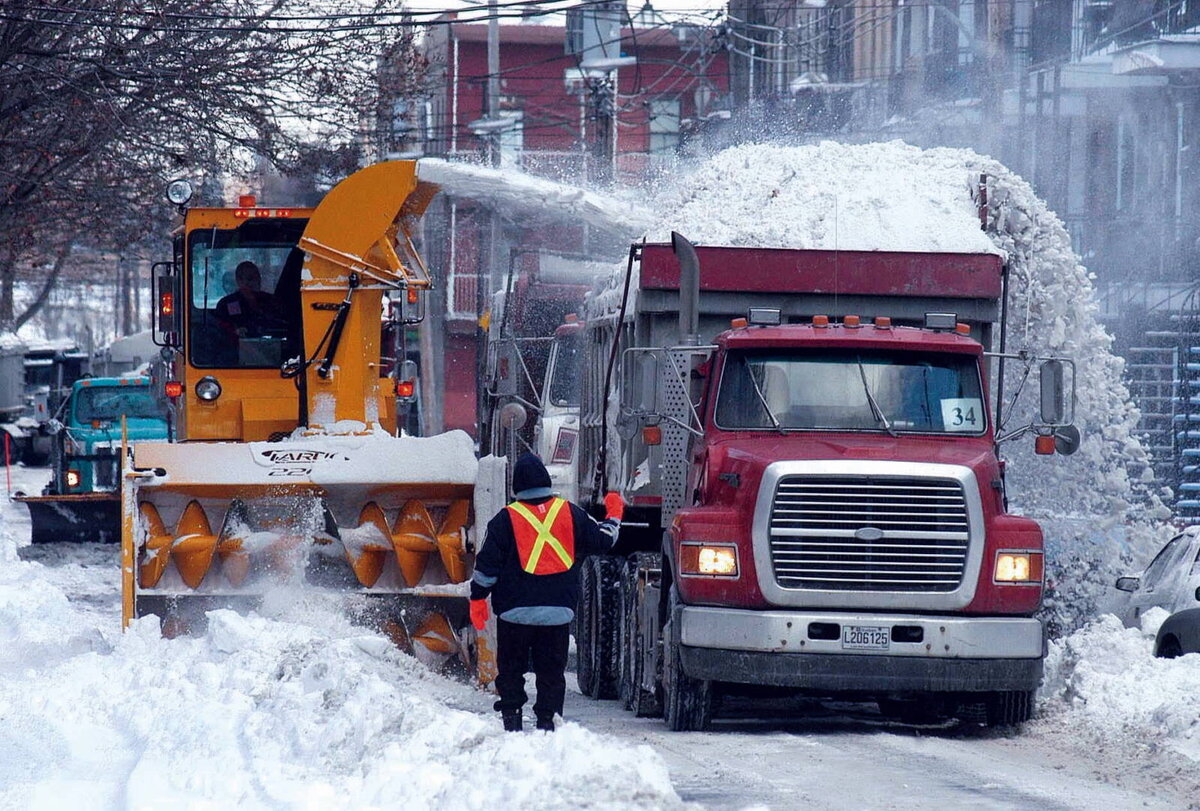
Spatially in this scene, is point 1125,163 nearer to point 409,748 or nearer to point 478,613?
point 478,613

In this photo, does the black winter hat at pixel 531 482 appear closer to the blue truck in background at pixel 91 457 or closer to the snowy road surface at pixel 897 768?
the snowy road surface at pixel 897 768

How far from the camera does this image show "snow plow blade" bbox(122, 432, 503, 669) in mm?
11211

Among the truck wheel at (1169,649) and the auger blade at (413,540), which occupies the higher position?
the auger blade at (413,540)

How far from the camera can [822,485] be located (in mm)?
9320

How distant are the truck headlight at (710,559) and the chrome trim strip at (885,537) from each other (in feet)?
0.46

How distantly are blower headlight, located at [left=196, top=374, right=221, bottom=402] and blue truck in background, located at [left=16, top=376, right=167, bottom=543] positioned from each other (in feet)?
15.0

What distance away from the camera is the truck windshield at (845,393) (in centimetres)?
1000

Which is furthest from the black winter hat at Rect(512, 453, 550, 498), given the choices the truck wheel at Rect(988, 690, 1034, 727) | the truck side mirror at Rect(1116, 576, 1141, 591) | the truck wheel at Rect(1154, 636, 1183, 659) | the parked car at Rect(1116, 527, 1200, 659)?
the truck side mirror at Rect(1116, 576, 1141, 591)

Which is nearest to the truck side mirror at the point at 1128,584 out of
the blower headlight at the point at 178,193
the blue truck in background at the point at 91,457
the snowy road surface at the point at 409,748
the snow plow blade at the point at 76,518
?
the snowy road surface at the point at 409,748

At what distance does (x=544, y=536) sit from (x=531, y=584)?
0.25 metres

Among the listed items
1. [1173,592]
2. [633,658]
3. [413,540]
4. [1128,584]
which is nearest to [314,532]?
[413,540]

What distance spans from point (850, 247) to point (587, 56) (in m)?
31.8

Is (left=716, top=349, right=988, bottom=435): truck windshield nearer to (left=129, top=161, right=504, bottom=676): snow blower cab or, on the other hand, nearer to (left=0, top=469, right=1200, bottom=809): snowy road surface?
(left=0, top=469, right=1200, bottom=809): snowy road surface

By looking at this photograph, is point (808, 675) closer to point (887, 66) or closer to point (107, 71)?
point (107, 71)
